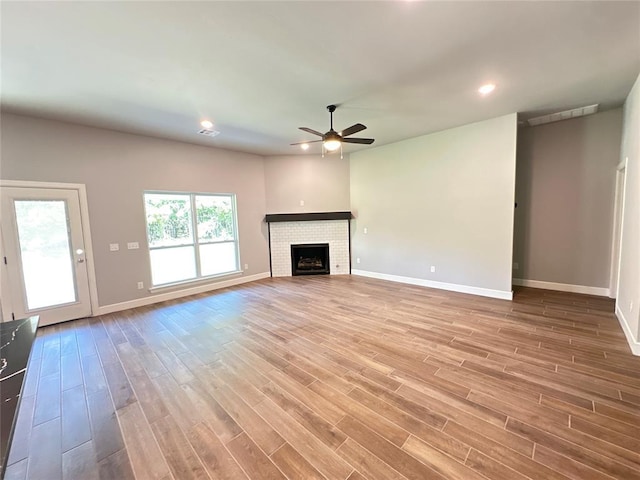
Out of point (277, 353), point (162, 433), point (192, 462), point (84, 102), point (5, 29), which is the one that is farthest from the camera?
point (84, 102)

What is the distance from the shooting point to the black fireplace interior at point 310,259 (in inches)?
270

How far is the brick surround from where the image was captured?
677 centimetres

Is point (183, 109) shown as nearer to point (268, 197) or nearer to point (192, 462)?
point (268, 197)

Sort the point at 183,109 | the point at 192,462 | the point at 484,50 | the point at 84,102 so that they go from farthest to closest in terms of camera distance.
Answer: the point at 183,109, the point at 84,102, the point at 484,50, the point at 192,462

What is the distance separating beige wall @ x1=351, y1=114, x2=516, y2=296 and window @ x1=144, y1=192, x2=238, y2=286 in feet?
10.6

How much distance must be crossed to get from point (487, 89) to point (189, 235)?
5.70m

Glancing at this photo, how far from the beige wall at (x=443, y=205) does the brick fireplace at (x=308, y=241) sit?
479 mm

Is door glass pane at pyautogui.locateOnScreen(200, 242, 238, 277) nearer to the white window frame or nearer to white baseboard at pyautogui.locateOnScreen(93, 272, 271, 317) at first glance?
the white window frame

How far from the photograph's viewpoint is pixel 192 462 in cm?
166

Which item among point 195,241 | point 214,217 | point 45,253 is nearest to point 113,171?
point 45,253

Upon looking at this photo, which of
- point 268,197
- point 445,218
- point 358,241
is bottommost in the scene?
point 358,241

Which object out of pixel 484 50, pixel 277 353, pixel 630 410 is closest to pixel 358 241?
pixel 277 353

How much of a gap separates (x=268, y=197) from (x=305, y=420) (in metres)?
5.47

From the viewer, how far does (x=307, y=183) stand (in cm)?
668
